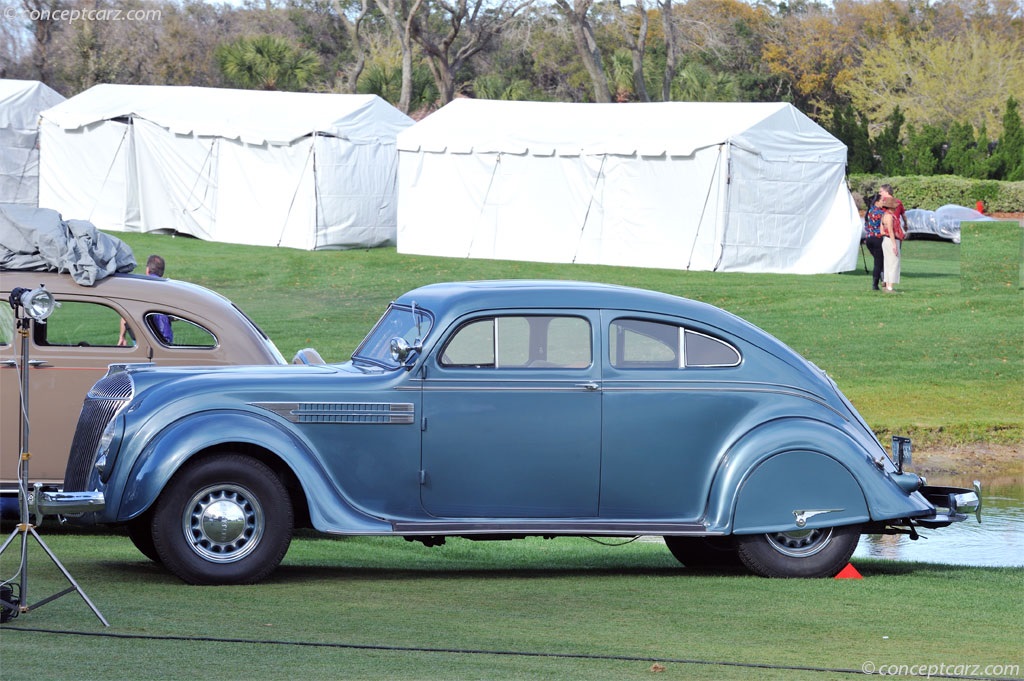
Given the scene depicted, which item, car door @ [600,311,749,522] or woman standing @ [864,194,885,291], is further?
woman standing @ [864,194,885,291]

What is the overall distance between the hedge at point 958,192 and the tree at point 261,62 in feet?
73.3

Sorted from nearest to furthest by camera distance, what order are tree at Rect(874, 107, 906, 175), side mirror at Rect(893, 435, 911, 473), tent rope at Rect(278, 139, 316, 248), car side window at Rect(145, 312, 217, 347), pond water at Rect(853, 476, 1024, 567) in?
1. side mirror at Rect(893, 435, 911, 473)
2. car side window at Rect(145, 312, 217, 347)
3. pond water at Rect(853, 476, 1024, 567)
4. tent rope at Rect(278, 139, 316, 248)
5. tree at Rect(874, 107, 906, 175)

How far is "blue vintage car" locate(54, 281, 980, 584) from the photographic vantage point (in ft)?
25.1

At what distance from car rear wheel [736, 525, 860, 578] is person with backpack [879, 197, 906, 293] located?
17.0 meters

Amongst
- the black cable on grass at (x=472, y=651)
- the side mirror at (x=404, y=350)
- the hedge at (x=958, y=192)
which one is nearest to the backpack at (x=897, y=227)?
the side mirror at (x=404, y=350)

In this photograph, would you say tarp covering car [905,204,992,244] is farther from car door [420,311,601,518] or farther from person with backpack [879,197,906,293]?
car door [420,311,601,518]

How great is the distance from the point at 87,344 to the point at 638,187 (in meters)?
21.4

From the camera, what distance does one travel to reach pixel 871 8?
7350 centimetres

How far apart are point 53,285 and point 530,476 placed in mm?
3739

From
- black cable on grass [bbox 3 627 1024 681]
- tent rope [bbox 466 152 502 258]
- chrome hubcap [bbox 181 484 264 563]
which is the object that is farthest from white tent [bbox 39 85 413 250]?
black cable on grass [bbox 3 627 1024 681]

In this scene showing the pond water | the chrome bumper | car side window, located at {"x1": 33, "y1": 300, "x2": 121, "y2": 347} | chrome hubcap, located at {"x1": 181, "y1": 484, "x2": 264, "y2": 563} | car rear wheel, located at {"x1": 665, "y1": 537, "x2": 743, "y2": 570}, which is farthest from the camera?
the pond water

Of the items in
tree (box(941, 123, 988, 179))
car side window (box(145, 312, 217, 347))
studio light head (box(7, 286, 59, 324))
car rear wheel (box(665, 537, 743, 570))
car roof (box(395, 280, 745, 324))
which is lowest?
car rear wheel (box(665, 537, 743, 570))

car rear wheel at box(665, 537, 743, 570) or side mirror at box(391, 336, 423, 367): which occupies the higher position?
side mirror at box(391, 336, 423, 367)

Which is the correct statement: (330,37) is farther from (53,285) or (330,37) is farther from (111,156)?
(53,285)
